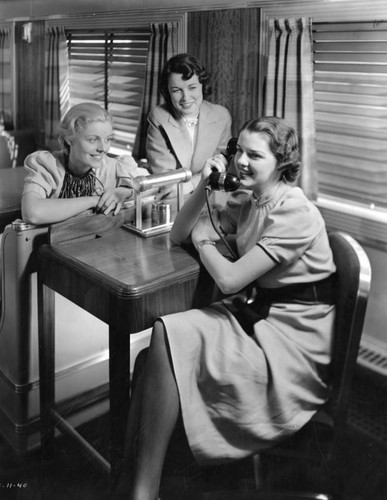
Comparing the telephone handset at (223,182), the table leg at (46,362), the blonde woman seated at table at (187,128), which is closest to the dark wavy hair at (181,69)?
the blonde woman seated at table at (187,128)

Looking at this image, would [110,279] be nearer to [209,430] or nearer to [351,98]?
[209,430]

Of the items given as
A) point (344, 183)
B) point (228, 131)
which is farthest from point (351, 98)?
point (228, 131)

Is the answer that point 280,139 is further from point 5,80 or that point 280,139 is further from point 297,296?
point 5,80

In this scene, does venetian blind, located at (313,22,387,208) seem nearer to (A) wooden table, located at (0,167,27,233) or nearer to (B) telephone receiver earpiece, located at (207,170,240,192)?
(B) telephone receiver earpiece, located at (207,170,240,192)

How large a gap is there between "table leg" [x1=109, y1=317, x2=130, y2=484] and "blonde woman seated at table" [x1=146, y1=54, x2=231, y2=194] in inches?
29.9

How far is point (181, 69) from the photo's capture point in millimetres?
1920

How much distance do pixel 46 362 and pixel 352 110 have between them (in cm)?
116

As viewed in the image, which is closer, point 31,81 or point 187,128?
point 31,81

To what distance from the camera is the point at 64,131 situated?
1692 millimetres

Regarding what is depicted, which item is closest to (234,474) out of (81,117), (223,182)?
(223,182)

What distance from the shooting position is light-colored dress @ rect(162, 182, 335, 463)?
1.34 metres

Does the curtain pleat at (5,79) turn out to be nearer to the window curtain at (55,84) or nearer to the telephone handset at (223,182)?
the window curtain at (55,84)

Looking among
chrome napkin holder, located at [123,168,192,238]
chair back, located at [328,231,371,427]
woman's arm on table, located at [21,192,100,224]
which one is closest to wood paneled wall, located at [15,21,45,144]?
woman's arm on table, located at [21,192,100,224]

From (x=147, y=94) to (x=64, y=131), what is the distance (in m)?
0.37
